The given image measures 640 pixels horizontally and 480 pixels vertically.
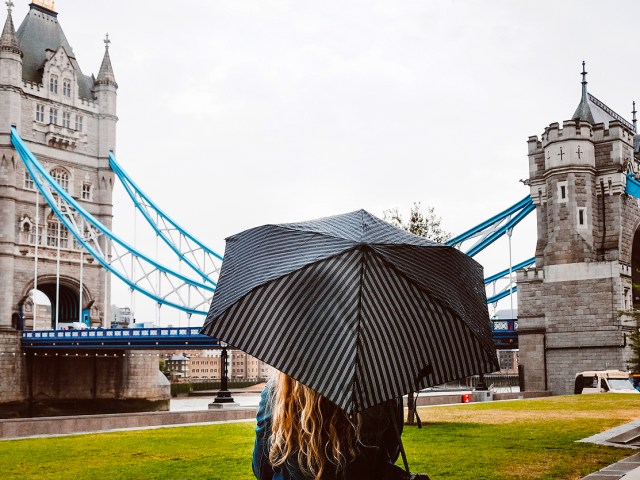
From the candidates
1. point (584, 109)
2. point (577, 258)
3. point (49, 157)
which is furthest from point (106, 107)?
point (577, 258)

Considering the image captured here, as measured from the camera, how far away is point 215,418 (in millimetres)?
17078

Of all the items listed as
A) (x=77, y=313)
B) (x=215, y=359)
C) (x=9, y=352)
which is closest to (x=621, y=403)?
(x=9, y=352)

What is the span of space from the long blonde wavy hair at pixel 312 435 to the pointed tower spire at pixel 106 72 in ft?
170

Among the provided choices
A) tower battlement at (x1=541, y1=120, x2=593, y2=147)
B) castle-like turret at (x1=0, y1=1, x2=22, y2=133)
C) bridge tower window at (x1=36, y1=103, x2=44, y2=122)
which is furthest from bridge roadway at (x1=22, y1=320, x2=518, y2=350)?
bridge tower window at (x1=36, y1=103, x2=44, y2=122)

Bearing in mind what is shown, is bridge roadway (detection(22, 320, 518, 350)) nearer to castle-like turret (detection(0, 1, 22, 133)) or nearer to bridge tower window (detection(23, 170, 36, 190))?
bridge tower window (detection(23, 170, 36, 190))

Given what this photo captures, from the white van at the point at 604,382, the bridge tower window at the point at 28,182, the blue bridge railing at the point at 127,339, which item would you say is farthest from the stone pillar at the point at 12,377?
the white van at the point at 604,382

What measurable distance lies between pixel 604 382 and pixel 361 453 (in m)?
26.7

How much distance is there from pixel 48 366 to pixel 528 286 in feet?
82.7

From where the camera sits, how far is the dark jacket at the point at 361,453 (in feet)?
8.76

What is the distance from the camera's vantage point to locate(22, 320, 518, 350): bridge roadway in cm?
3603

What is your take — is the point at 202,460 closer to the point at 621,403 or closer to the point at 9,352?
the point at 621,403

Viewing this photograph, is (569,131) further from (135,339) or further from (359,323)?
(359,323)

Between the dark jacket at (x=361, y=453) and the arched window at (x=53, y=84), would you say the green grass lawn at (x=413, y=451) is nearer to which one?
the dark jacket at (x=361, y=453)

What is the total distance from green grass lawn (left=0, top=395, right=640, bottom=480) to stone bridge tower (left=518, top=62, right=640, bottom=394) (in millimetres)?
15814
